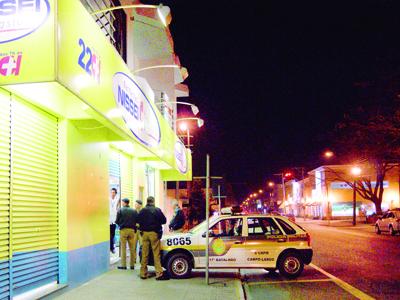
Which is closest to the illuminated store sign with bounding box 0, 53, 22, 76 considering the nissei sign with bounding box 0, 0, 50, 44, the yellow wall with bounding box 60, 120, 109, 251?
the nissei sign with bounding box 0, 0, 50, 44

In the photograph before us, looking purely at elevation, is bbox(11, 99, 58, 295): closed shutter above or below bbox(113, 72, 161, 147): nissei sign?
below

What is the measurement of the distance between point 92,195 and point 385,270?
8209 millimetres

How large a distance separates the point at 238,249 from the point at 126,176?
498cm

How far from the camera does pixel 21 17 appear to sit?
617 cm

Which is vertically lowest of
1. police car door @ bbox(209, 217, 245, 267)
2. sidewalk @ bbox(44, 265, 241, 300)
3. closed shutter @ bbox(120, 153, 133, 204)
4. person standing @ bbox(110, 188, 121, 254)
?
sidewalk @ bbox(44, 265, 241, 300)

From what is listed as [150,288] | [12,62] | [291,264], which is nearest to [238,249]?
[291,264]

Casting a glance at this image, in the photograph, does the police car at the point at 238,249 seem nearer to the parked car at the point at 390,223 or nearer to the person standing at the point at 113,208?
the person standing at the point at 113,208

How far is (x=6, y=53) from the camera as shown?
607 centimetres

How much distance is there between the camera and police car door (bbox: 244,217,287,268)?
39.7ft

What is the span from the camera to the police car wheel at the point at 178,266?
39.2 ft

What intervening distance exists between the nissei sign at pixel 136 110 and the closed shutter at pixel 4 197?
2513mm

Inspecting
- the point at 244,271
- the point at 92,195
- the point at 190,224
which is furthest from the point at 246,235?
the point at 190,224

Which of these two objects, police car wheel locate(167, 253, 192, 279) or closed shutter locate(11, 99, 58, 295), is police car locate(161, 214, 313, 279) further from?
closed shutter locate(11, 99, 58, 295)

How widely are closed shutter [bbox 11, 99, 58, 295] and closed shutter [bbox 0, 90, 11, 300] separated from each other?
13 cm
